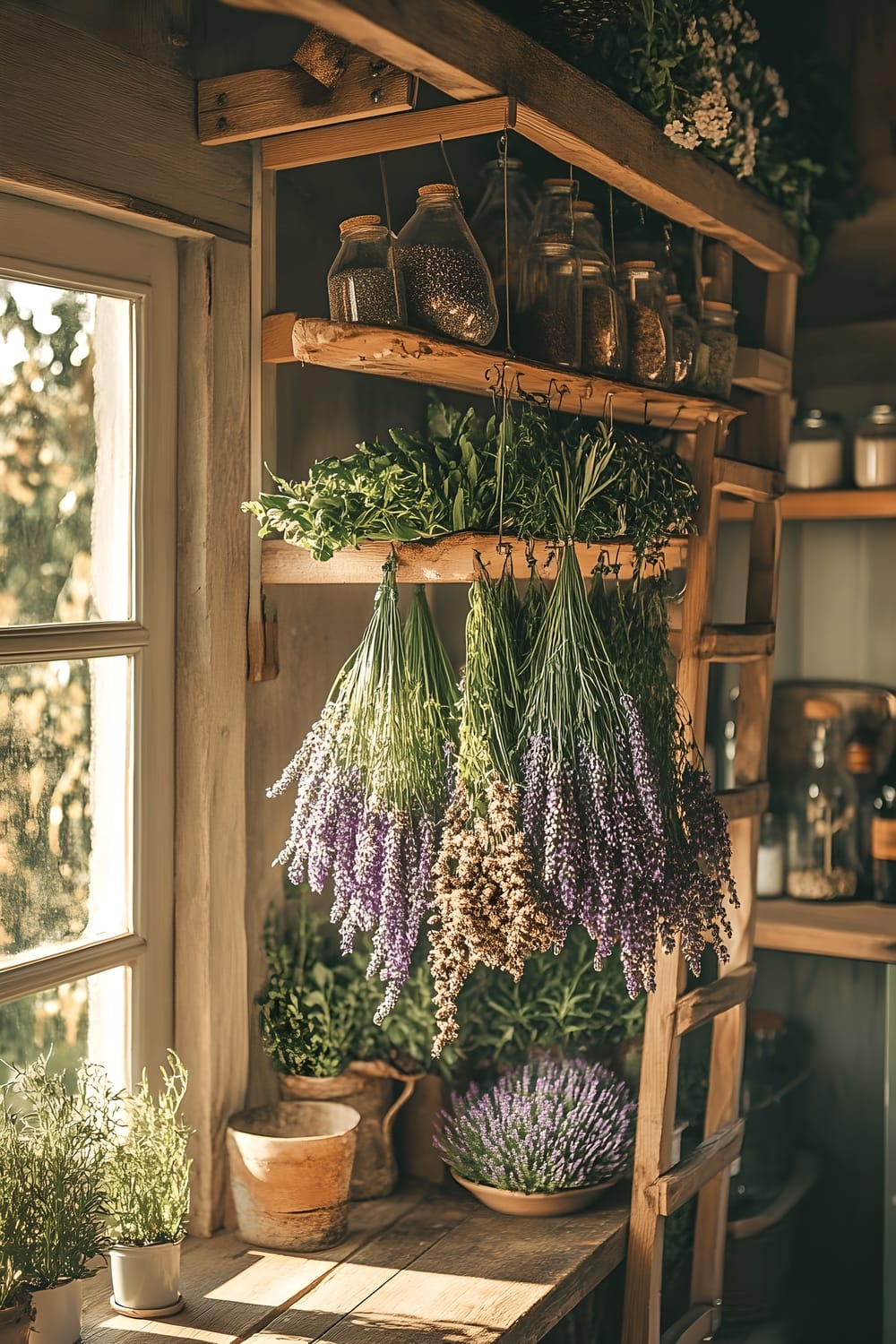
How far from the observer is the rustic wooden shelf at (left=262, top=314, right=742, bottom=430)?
1.63 meters

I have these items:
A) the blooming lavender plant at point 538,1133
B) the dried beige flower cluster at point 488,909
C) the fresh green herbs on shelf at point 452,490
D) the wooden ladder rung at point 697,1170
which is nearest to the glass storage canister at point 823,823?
the wooden ladder rung at point 697,1170

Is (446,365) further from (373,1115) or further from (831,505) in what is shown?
(831,505)

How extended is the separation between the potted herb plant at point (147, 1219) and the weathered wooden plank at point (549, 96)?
4.46 feet

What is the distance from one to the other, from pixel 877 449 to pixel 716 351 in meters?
0.63

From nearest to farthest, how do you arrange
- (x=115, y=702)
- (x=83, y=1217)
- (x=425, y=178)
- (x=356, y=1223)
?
(x=83, y=1217), (x=115, y=702), (x=356, y=1223), (x=425, y=178)

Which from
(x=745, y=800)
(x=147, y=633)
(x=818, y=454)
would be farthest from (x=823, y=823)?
(x=147, y=633)

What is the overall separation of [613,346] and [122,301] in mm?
723

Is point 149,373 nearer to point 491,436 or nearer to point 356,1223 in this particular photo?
point 491,436

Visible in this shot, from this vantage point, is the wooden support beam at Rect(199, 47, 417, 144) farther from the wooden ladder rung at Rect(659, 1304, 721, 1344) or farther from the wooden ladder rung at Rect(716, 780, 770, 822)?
the wooden ladder rung at Rect(659, 1304, 721, 1344)

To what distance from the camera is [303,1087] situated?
6.94 feet

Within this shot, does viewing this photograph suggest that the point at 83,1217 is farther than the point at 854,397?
No

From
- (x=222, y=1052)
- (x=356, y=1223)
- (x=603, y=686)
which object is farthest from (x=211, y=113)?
(x=356, y=1223)

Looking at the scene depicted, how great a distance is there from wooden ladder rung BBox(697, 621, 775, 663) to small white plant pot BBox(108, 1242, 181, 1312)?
1233mm

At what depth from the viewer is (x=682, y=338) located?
2.25 m
